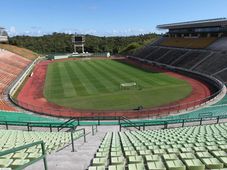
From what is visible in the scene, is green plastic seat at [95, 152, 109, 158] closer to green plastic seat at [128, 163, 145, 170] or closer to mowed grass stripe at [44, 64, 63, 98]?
green plastic seat at [128, 163, 145, 170]

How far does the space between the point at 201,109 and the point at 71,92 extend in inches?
785

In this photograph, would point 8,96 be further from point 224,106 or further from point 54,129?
point 224,106

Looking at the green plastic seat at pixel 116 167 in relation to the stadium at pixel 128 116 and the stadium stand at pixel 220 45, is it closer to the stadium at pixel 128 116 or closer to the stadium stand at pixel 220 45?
the stadium at pixel 128 116

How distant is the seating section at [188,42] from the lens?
6394 cm

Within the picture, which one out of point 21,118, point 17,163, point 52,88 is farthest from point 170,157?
point 52,88

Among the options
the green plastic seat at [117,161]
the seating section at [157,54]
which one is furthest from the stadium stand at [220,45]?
the green plastic seat at [117,161]

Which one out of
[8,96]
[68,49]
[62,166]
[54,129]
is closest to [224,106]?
[54,129]

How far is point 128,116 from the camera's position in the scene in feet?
91.2

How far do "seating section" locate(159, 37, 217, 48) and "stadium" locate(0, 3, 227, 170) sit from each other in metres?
0.52

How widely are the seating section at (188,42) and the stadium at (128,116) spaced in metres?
0.52

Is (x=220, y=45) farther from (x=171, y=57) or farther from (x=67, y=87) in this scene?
(x=67, y=87)

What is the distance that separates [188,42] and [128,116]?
168 ft

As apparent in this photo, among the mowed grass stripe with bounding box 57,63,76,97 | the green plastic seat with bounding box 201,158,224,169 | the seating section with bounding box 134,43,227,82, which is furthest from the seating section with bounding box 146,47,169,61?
the green plastic seat with bounding box 201,158,224,169

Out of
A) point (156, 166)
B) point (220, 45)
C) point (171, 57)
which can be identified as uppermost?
point (220, 45)
